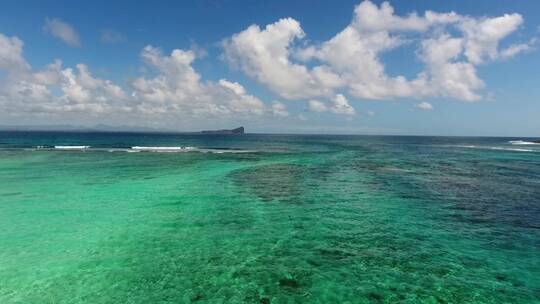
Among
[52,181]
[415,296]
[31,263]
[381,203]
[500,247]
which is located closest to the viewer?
[415,296]

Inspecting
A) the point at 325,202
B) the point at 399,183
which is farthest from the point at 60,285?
the point at 399,183

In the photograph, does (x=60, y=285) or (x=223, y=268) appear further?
(x=223, y=268)

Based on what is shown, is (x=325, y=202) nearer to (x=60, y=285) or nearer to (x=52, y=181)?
(x=60, y=285)

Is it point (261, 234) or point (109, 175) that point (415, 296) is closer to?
point (261, 234)

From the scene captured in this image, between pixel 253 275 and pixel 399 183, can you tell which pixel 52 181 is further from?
pixel 399 183

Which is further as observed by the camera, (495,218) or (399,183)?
(399,183)

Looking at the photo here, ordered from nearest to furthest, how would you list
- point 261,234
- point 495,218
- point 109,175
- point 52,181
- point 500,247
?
point 500,247, point 261,234, point 495,218, point 52,181, point 109,175

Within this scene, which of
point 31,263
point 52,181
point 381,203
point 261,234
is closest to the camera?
point 31,263

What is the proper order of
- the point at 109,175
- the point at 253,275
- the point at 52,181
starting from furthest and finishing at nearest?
the point at 109,175
the point at 52,181
the point at 253,275

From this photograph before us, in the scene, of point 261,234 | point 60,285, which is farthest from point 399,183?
point 60,285
